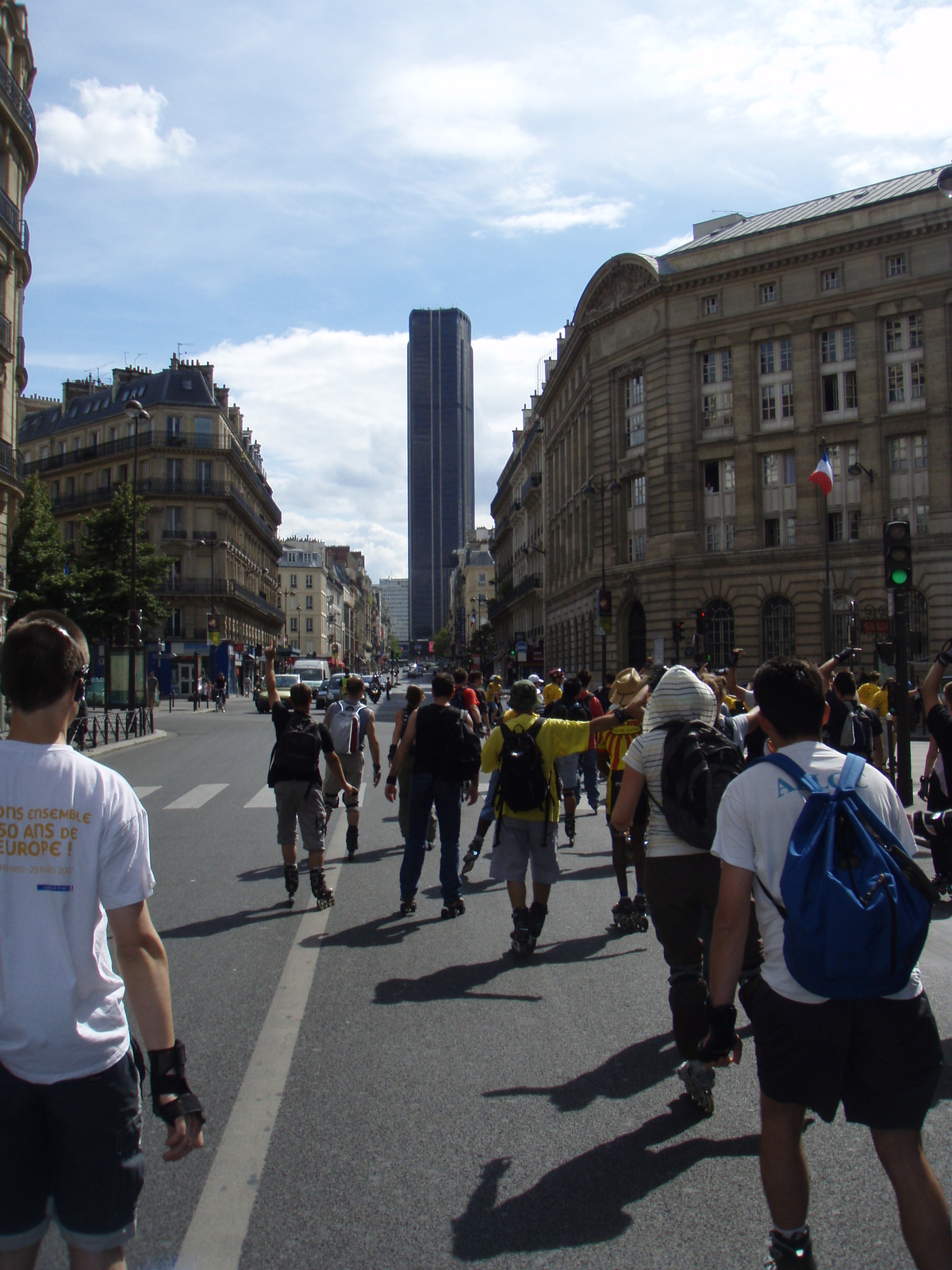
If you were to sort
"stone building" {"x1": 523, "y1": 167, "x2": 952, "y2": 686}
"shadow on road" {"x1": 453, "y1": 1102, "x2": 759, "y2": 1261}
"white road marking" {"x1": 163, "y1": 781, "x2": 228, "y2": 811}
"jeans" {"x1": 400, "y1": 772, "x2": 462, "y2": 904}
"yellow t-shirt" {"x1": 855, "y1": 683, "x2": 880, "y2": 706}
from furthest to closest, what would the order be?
1. "stone building" {"x1": 523, "y1": 167, "x2": 952, "y2": 686}
2. "white road marking" {"x1": 163, "y1": 781, "x2": 228, "y2": 811}
3. "yellow t-shirt" {"x1": 855, "y1": 683, "x2": 880, "y2": 706}
4. "jeans" {"x1": 400, "y1": 772, "x2": 462, "y2": 904}
5. "shadow on road" {"x1": 453, "y1": 1102, "x2": 759, "y2": 1261}

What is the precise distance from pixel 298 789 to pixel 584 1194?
5.09m

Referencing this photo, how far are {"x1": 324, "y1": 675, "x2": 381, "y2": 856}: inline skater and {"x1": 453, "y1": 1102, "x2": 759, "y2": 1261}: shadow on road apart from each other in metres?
6.60

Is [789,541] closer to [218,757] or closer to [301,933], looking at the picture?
[218,757]

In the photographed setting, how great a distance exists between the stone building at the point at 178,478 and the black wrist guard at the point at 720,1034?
59488 mm

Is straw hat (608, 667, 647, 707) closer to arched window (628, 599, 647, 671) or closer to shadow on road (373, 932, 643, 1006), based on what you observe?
shadow on road (373, 932, 643, 1006)

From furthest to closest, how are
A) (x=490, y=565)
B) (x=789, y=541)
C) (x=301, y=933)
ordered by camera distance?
(x=490, y=565) → (x=789, y=541) → (x=301, y=933)

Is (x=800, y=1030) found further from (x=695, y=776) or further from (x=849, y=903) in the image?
(x=695, y=776)

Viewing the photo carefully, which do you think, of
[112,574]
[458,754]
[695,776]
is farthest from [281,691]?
[695,776]

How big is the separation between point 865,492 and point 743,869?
134 feet

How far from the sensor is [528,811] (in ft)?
21.8

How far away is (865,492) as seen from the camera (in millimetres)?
40812

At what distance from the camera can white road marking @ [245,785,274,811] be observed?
14438 millimetres

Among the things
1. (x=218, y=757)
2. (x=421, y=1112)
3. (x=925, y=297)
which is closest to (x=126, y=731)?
(x=218, y=757)

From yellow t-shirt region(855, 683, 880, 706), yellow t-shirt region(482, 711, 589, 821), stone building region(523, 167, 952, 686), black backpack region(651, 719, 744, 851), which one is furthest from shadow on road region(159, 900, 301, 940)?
stone building region(523, 167, 952, 686)
